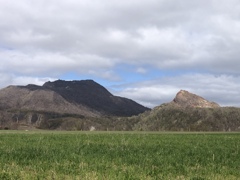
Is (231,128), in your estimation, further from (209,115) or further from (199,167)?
(199,167)

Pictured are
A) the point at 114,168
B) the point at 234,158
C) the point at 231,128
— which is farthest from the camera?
the point at 231,128

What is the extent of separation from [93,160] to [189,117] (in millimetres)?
166868

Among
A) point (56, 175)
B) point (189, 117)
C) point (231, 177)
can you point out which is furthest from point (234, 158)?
point (189, 117)

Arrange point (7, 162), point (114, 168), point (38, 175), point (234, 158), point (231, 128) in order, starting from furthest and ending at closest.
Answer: point (231, 128)
point (234, 158)
point (7, 162)
point (114, 168)
point (38, 175)

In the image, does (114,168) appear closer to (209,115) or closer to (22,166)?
(22,166)

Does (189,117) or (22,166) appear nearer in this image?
(22,166)

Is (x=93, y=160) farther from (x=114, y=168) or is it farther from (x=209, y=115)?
(x=209, y=115)

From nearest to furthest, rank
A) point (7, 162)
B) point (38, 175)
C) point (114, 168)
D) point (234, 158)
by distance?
point (38, 175) → point (114, 168) → point (7, 162) → point (234, 158)

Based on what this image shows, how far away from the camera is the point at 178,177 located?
1511cm

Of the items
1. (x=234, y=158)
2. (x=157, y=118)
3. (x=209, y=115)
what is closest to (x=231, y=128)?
(x=209, y=115)

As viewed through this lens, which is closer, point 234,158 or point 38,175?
point 38,175

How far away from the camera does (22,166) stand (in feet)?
56.6

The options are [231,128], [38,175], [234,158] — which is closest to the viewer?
[38,175]

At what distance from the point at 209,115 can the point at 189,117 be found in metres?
8.76
